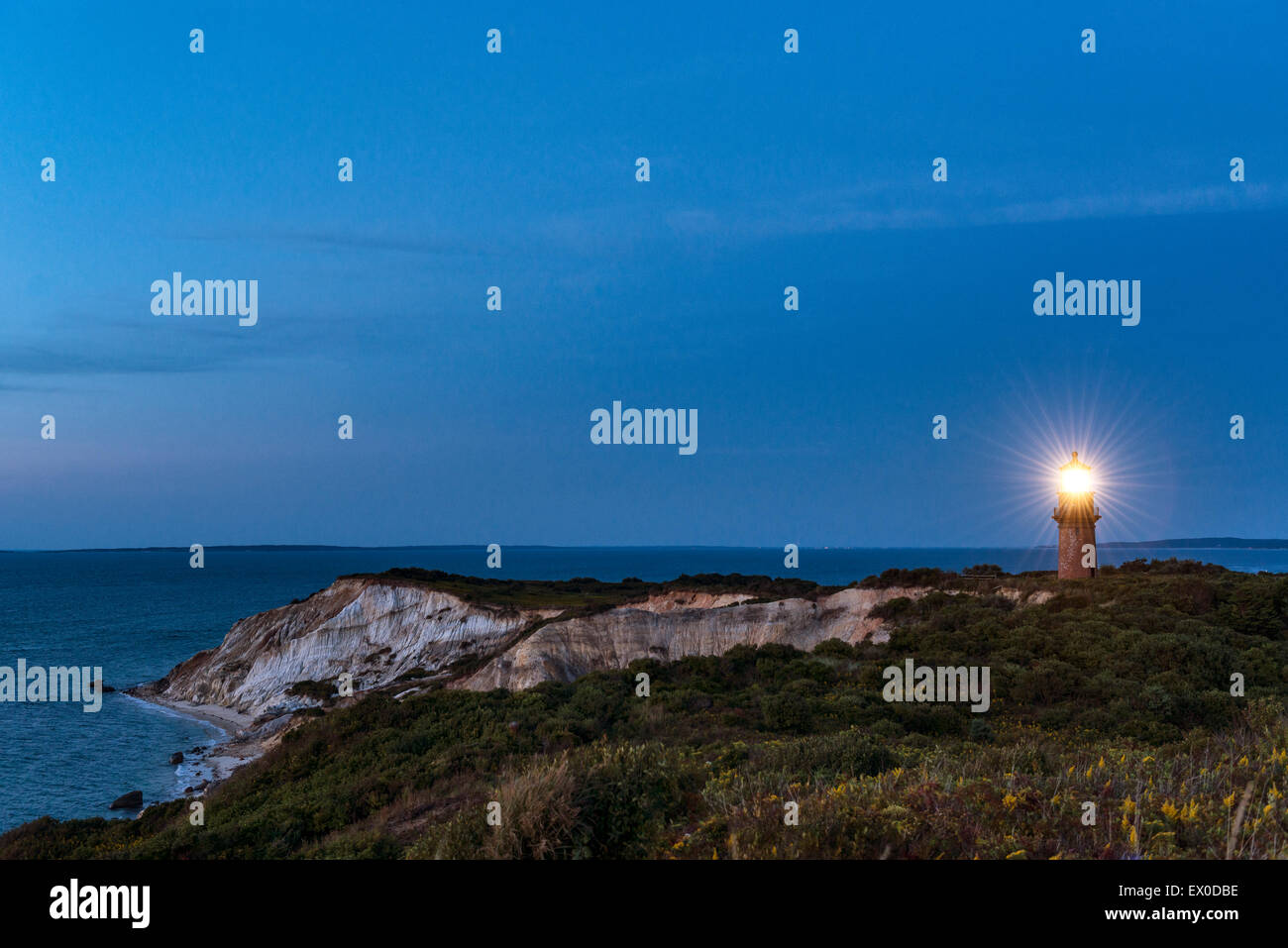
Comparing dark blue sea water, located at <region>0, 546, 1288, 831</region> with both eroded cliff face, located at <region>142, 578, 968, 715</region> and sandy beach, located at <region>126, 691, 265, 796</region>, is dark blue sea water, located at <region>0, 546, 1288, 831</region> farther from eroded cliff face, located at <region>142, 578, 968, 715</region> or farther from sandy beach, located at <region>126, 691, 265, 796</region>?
eroded cliff face, located at <region>142, 578, 968, 715</region>

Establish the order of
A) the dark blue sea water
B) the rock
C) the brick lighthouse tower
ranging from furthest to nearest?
the brick lighthouse tower < the dark blue sea water < the rock

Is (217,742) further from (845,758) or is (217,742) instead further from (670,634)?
(845,758)

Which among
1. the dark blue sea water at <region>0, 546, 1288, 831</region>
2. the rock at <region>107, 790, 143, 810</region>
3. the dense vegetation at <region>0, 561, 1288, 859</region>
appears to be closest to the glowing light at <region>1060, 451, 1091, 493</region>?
the dense vegetation at <region>0, 561, 1288, 859</region>

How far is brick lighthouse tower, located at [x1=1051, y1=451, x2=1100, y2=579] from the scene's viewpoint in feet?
136

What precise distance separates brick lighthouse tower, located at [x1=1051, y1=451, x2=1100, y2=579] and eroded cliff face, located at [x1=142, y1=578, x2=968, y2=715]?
8.37m

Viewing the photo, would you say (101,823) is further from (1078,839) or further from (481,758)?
(1078,839)

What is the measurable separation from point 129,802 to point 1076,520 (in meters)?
49.0

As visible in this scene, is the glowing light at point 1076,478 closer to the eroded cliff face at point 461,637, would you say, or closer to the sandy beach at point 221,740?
the eroded cliff face at point 461,637

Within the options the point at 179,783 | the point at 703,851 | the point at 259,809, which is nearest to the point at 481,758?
the point at 259,809

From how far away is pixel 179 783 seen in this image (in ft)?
121

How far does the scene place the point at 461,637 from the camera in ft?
191

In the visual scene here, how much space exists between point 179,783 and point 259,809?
2358 centimetres

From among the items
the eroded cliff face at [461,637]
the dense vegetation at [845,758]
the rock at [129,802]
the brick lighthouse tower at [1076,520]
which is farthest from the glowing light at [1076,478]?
the rock at [129,802]

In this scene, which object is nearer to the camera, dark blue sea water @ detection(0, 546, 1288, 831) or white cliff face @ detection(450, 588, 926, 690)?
dark blue sea water @ detection(0, 546, 1288, 831)
